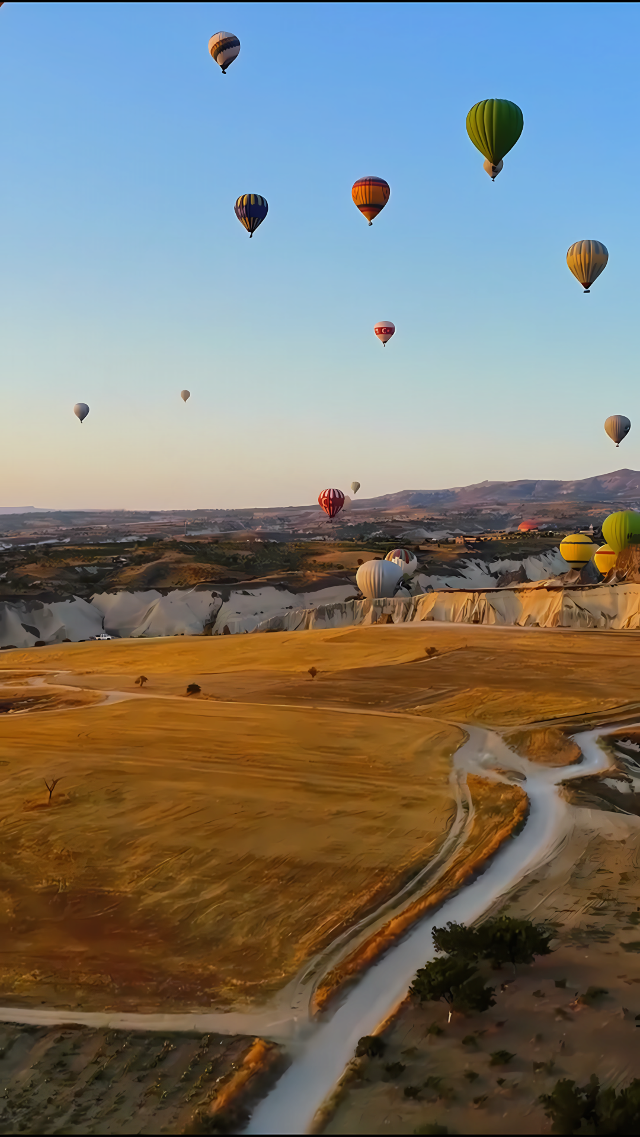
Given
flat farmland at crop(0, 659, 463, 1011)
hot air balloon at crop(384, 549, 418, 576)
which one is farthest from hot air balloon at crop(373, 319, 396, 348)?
flat farmland at crop(0, 659, 463, 1011)

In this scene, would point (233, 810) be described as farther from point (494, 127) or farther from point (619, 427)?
point (619, 427)

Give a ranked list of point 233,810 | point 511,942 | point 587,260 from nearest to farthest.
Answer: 1. point 511,942
2. point 233,810
3. point 587,260

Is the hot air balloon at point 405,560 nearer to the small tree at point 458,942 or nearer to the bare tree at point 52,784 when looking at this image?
the bare tree at point 52,784

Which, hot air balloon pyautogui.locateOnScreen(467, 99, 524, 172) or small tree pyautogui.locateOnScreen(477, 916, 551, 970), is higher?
hot air balloon pyautogui.locateOnScreen(467, 99, 524, 172)

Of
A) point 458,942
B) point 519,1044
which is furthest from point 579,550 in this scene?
point 519,1044

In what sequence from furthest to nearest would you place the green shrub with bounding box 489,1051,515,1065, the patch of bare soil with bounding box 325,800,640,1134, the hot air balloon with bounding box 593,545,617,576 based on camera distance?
the hot air balloon with bounding box 593,545,617,576
the green shrub with bounding box 489,1051,515,1065
the patch of bare soil with bounding box 325,800,640,1134

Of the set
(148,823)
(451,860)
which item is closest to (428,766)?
(451,860)

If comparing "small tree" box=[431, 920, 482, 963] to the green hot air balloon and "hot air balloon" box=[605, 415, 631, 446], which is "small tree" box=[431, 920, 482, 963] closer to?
the green hot air balloon
